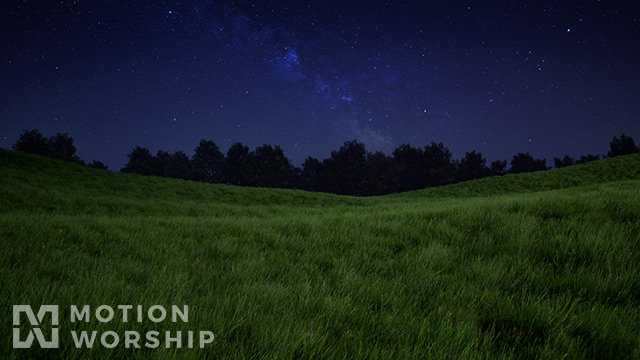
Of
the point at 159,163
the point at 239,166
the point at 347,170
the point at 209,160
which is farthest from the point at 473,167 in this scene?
the point at 159,163

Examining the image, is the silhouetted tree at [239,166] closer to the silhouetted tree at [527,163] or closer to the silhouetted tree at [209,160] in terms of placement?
the silhouetted tree at [209,160]

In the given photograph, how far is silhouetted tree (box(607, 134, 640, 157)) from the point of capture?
67.4 metres

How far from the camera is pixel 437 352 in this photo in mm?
1549

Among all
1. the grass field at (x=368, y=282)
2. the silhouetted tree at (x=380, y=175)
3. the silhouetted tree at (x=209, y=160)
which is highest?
the silhouetted tree at (x=209, y=160)

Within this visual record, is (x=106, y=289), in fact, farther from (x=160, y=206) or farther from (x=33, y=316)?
(x=160, y=206)

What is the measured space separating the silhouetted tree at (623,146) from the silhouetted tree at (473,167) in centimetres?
2936

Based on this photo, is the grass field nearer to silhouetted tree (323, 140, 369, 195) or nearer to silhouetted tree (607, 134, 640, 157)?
silhouetted tree (323, 140, 369, 195)

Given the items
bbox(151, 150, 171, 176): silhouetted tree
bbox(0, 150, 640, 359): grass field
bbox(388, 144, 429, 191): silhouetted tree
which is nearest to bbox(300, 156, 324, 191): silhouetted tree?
bbox(388, 144, 429, 191): silhouetted tree

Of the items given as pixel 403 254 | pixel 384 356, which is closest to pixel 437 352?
pixel 384 356

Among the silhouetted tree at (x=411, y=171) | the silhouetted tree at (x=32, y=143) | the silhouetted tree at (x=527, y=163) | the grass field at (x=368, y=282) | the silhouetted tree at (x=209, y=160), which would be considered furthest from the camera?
the silhouetted tree at (x=209, y=160)

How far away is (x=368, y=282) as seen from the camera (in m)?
2.49

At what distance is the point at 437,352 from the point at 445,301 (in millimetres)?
743

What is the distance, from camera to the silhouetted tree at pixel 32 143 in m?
80.5

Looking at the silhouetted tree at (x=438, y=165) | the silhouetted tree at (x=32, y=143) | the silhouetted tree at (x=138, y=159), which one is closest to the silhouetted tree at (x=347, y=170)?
the silhouetted tree at (x=438, y=165)
